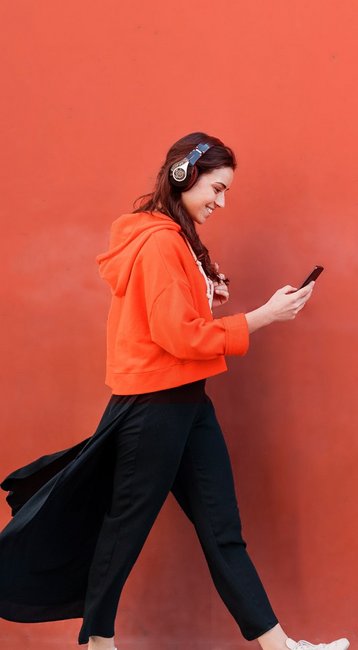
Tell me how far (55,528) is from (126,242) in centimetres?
85

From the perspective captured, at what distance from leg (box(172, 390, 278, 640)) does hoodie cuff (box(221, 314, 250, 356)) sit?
29 cm

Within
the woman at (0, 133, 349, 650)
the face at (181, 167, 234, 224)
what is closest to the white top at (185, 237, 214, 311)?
the woman at (0, 133, 349, 650)

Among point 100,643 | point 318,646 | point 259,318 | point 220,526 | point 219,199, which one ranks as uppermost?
point 219,199

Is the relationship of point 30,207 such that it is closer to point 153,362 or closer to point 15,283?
point 15,283

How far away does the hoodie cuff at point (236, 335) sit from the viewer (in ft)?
9.16

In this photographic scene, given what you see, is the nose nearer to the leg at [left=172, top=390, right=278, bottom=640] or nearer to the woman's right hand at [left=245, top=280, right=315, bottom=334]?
the woman's right hand at [left=245, top=280, right=315, bottom=334]

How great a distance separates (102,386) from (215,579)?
77 cm

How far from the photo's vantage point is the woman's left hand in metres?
3.13

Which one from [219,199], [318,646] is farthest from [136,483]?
[219,199]

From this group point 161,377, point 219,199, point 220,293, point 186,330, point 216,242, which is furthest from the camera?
point 216,242

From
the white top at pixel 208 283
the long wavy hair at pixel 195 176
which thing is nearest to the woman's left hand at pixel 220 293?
the white top at pixel 208 283

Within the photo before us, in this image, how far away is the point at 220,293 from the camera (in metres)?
3.14

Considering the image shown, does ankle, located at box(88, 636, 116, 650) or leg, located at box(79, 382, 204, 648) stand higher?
leg, located at box(79, 382, 204, 648)

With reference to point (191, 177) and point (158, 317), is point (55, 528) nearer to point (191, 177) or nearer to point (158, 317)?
point (158, 317)
